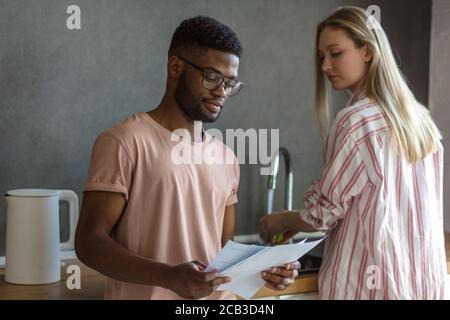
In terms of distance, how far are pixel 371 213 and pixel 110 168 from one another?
0.50 m

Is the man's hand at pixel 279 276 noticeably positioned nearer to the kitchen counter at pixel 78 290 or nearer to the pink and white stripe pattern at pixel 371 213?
the pink and white stripe pattern at pixel 371 213

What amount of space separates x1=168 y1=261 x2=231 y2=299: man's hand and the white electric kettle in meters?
0.70

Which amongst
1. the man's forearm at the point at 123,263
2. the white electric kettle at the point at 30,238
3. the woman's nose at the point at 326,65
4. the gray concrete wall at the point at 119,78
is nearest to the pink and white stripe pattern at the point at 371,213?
the woman's nose at the point at 326,65

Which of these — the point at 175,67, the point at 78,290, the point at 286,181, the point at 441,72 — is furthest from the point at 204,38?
the point at 441,72

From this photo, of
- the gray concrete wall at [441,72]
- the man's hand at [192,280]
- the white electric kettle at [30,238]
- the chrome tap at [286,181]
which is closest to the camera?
the man's hand at [192,280]

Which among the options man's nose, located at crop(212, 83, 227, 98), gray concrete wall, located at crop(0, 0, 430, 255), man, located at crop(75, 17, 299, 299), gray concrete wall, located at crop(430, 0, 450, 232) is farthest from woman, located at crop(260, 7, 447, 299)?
gray concrete wall, located at crop(430, 0, 450, 232)

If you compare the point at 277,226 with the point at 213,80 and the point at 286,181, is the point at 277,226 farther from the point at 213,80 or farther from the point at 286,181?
the point at 286,181

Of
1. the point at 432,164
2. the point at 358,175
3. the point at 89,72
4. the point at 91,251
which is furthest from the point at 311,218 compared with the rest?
the point at 89,72

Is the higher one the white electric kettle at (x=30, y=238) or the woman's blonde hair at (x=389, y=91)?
the woman's blonde hair at (x=389, y=91)

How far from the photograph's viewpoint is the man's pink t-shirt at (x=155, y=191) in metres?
1.32

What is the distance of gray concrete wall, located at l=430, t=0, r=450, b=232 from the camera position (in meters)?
2.69

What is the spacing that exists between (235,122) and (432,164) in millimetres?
996

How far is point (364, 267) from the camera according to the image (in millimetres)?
1431

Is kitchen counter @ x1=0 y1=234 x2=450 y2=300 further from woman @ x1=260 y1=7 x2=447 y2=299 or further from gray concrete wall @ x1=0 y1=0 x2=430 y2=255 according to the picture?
woman @ x1=260 y1=7 x2=447 y2=299
